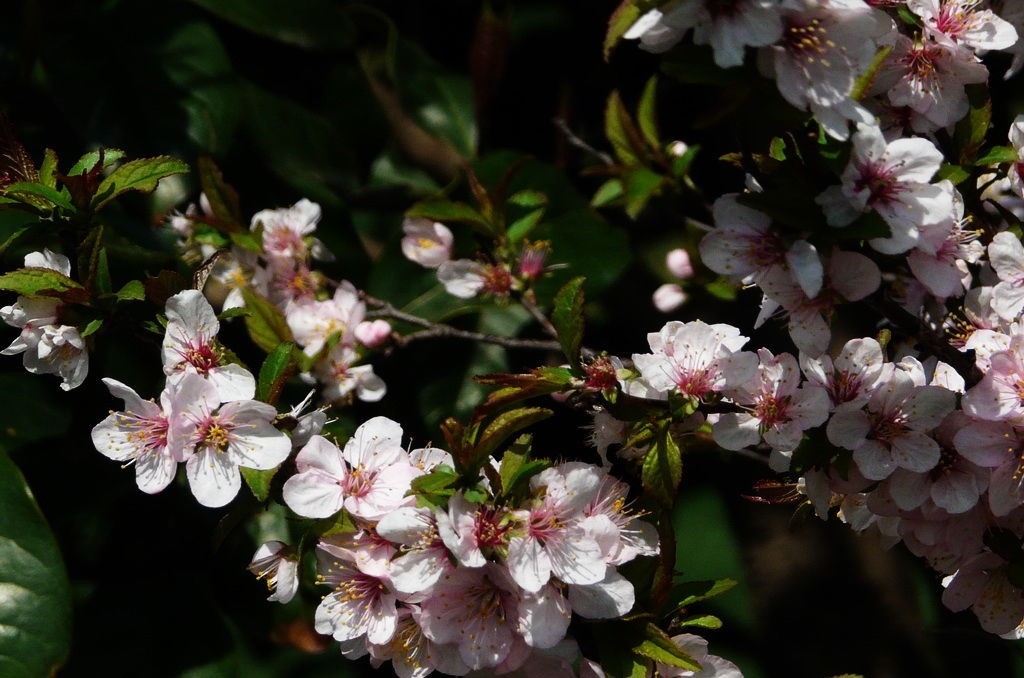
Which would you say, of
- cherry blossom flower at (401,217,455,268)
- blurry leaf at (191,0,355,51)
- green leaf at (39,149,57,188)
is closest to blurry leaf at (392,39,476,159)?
→ blurry leaf at (191,0,355,51)

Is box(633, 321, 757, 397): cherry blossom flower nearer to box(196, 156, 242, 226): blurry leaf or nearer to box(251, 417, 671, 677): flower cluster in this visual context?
box(251, 417, 671, 677): flower cluster

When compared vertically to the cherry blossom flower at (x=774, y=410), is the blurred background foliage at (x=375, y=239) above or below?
below

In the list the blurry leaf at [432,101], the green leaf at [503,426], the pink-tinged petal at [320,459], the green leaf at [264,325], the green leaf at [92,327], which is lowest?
the blurry leaf at [432,101]

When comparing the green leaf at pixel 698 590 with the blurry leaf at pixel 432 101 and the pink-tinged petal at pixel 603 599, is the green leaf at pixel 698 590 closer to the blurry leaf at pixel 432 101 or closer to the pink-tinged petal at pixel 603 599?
the pink-tinged petal at pixel 603 599

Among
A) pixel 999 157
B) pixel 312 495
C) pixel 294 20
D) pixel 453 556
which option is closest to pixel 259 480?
pixel 312 495

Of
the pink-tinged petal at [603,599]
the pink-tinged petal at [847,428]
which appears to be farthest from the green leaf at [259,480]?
the pink-tinged petal at [847,428]

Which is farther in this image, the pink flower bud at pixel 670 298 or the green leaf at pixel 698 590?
the pink flower bud at pixel 670 298
